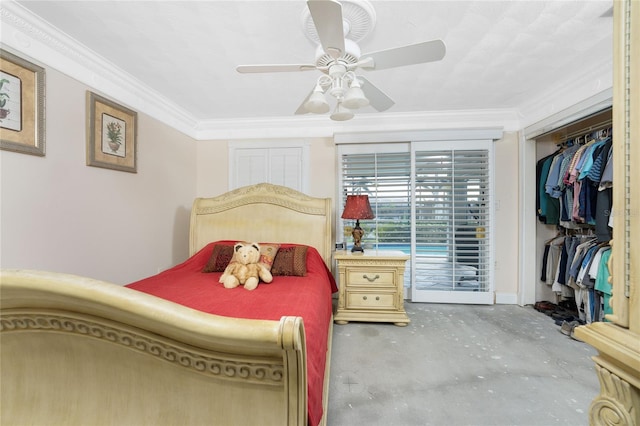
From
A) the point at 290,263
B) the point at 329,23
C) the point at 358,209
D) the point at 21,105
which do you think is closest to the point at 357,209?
the point at 358,209

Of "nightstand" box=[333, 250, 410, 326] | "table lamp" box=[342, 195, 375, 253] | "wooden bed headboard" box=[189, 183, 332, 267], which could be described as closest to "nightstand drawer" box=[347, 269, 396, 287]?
"nightstand" box=[333, 250, 410, 326]

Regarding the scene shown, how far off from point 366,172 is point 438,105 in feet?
3.49

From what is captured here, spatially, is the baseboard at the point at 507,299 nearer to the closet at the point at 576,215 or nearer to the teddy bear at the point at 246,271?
the closet at the point at 576,215

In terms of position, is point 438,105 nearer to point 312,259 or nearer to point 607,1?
point 607,1

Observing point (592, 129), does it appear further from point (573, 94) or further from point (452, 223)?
point (452, 223)

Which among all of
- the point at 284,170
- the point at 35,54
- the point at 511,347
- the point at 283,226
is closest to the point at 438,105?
the point at 284,170

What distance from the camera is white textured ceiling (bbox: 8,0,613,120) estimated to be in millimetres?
1518

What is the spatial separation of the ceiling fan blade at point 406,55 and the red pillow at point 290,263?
61.2 inches

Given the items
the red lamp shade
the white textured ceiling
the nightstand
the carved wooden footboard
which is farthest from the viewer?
the red lamp shade

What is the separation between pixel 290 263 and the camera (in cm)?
229

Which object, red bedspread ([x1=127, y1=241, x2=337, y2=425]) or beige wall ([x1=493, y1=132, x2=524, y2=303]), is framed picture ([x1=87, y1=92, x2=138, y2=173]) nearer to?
red bedspread ([x1=127, y1=241, x2=337, y2=425])

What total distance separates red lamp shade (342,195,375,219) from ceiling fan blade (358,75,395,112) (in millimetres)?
1071

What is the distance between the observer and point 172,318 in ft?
2.23

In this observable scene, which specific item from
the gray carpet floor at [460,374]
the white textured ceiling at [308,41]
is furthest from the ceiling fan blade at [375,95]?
the gray carpet floor at [460,374]
